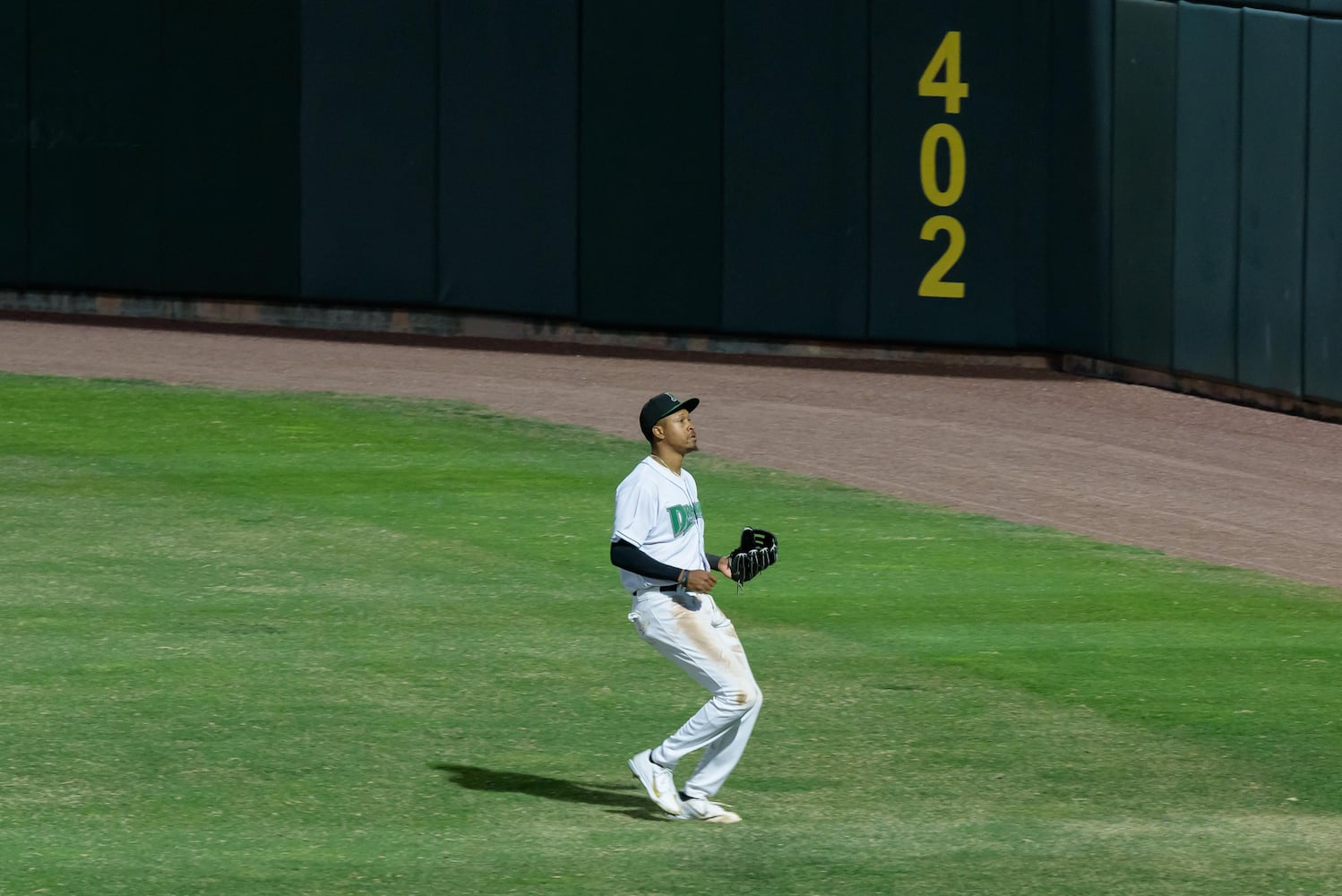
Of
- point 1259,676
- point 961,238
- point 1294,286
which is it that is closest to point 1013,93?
point 961,238

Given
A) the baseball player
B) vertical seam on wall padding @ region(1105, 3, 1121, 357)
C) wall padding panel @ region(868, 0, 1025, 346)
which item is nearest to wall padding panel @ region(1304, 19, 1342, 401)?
vertical seam on wall padding @ region(1105, 3, 1121, 357)

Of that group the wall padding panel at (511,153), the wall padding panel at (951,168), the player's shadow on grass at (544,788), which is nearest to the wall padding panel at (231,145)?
the wall padding panel at (511,153)

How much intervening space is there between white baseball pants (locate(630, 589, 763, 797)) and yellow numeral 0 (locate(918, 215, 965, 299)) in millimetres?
15146

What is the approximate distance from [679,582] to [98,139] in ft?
66.9

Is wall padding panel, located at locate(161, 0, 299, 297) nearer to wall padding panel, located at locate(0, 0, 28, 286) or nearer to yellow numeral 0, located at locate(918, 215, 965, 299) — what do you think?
wall padding panel, located at locate(0, 0, 28, 286)

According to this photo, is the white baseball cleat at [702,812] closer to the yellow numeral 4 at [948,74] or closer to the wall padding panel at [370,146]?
the yellow numeral 4 at [948,74]

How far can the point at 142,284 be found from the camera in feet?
90.8

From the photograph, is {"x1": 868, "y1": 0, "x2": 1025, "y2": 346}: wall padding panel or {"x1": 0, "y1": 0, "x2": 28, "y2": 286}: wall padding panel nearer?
{"x1": 868, "y1": 0, "x2": 1025, "y2": 346}: wall padding panel

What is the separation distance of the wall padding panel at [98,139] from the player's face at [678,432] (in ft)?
63.9

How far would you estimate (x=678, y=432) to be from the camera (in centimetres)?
911

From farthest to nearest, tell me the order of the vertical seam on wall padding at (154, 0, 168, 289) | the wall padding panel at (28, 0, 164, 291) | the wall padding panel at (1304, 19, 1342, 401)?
1. the wall padding panel at (28, 0, 164, 291)
2. the vertical seam on wall padding at (154, 0, 168, 289)
3. the wall padding panel at (1304, 19, 1342, 401)

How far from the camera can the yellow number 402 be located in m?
23.7

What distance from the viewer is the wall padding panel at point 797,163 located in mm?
24062

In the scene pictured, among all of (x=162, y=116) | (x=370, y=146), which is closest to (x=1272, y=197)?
(x=370, y=146)
